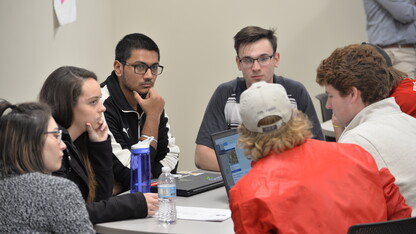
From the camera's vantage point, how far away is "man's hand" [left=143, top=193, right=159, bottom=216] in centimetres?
230

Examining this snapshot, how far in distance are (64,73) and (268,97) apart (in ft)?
4.02

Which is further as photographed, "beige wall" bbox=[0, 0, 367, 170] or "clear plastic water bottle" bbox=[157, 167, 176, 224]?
"beige wall" bbox=[0, 0, 367, 170]

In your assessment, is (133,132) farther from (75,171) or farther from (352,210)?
(352,210)

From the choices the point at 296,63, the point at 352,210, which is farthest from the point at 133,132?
the point at 296,63

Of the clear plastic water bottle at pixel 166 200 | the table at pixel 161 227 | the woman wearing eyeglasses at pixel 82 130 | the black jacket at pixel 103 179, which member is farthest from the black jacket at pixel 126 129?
the table at pixel 161 227

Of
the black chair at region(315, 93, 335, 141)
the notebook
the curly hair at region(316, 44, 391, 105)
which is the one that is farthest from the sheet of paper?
the black chair at region(315, 93, 335, 141)

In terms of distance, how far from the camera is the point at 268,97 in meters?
1.72

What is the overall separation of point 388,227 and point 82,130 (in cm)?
150

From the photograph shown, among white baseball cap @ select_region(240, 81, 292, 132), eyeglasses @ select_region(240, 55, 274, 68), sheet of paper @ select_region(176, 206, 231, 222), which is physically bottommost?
sheet of paper @ select_region(176, 206, 231, 222)

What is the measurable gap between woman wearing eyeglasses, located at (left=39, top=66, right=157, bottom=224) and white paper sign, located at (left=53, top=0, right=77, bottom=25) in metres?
1.44

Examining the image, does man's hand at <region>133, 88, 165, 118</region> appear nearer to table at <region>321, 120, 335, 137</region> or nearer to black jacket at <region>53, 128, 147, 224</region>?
black jacket at <region>53, 128, 147, 224</region>

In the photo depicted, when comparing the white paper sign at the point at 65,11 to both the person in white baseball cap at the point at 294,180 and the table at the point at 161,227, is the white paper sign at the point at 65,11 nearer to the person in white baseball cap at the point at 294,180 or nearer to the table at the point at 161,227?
the table at the point at 161,227

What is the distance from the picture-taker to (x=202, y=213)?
2334 mm

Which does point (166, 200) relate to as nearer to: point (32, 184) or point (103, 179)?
point (103, 179)
